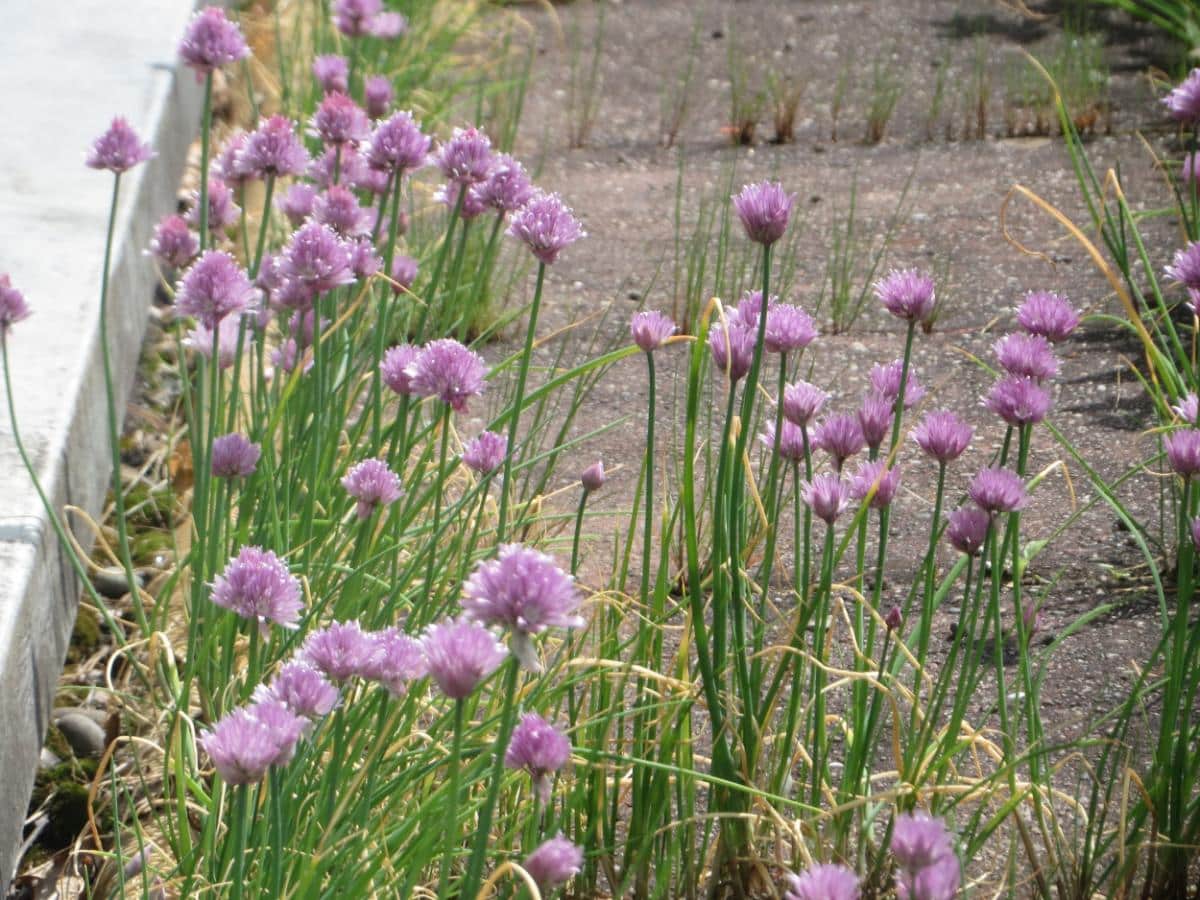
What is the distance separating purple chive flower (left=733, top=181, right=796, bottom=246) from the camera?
1523 mm

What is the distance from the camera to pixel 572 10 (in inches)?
249

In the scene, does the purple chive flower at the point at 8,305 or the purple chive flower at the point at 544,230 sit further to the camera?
the purple chive flower at the point at 8,305

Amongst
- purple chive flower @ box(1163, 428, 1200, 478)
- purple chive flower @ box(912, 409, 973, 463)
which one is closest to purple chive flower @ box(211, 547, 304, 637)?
purple chive flower @ box(912, 409, 973, 463)

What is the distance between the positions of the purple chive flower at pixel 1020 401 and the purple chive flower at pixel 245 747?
79 centimetres

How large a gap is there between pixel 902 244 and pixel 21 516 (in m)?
2.28

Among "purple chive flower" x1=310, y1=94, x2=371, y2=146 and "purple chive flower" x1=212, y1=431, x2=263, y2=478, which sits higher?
"purple chive flower" x1=310, y1=94, x2=371, y2=146

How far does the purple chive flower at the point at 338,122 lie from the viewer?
2.21 meters

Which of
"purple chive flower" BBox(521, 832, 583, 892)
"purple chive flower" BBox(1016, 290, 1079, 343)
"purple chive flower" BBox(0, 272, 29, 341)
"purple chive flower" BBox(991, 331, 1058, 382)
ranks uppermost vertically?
"purple chive flower" BBox(1016, 290, 1079, 343)

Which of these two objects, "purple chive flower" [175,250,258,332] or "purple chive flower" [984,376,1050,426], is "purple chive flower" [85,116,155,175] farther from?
"purple chive flower" [984,376,1050,426]

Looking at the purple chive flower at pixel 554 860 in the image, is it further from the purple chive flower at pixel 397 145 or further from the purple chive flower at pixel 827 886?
the purple chive flower at pixel 397 145

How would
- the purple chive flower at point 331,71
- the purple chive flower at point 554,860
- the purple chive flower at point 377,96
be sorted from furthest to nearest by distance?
the purple chive flower at point 331,71
the purple chive flower at point 377,96
the purple chive flower at point 554,860

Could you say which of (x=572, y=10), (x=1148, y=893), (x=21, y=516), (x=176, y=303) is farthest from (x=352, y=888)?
(x=572, y=10)

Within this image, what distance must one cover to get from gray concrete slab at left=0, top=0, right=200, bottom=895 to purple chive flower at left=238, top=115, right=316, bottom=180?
601 mm

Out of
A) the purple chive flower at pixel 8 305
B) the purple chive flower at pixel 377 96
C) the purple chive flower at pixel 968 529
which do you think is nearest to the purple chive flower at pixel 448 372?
the purple chive flower at pixel 968 529
